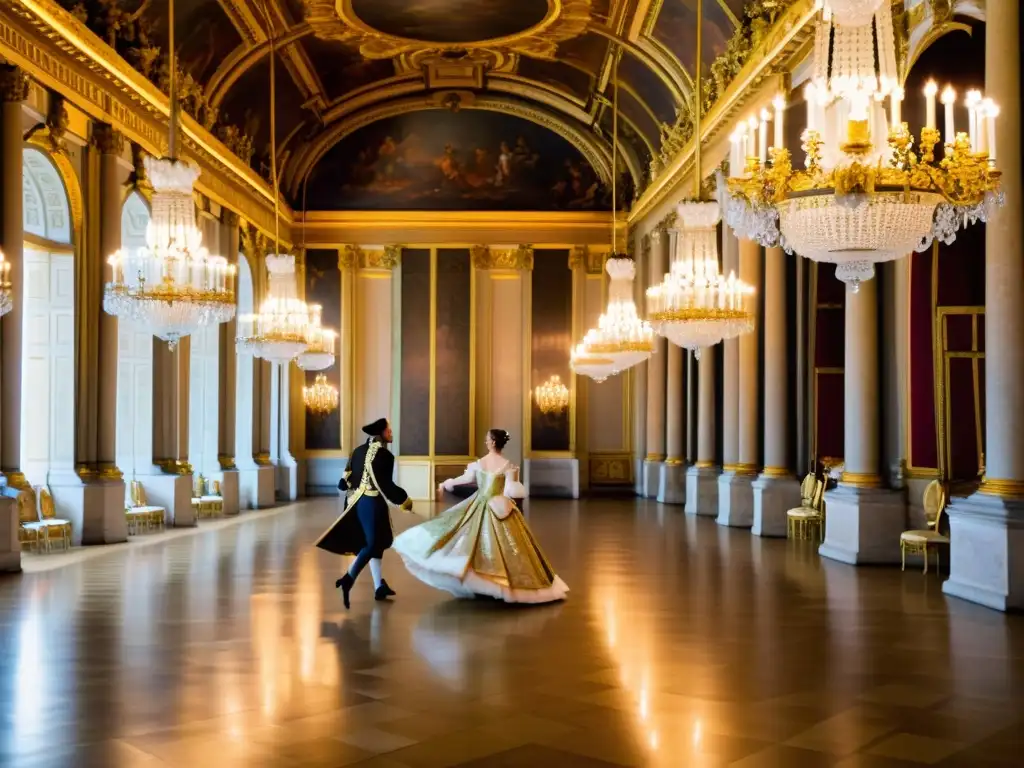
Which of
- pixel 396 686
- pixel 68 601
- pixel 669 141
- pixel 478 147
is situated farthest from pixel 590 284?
pixel 396 686

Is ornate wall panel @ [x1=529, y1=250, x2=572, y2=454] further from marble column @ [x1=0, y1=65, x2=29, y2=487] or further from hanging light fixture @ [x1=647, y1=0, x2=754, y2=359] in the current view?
marble column @ [x1=0, y1=65, x2=29, y2=487]

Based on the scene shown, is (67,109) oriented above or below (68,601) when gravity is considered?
above

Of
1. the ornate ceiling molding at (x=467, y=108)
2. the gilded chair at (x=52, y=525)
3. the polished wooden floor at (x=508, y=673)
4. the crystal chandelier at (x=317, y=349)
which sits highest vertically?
the ornate ceiling molding at (x=467, y=108)

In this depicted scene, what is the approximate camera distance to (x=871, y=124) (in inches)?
258

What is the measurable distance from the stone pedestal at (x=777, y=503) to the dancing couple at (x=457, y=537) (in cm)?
604

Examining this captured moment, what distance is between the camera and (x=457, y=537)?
366 inches

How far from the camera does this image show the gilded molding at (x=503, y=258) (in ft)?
83.6

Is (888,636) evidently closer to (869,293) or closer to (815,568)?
(815,568)

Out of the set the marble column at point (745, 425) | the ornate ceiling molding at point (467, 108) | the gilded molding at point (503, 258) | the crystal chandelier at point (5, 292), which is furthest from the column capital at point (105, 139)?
the gilded molding at point (503, 258)

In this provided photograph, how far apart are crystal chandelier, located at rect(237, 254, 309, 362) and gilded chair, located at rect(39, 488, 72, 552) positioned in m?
3.80

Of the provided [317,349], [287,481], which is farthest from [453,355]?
[317,349]

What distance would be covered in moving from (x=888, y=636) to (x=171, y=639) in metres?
5.05

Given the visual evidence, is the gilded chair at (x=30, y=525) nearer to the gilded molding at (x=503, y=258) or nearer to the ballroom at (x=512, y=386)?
the ballroom at (x=512, y=386)

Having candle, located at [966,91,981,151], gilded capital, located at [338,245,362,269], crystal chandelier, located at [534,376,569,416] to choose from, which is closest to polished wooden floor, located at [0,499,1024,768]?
candle, located at [966,91,981,151]
